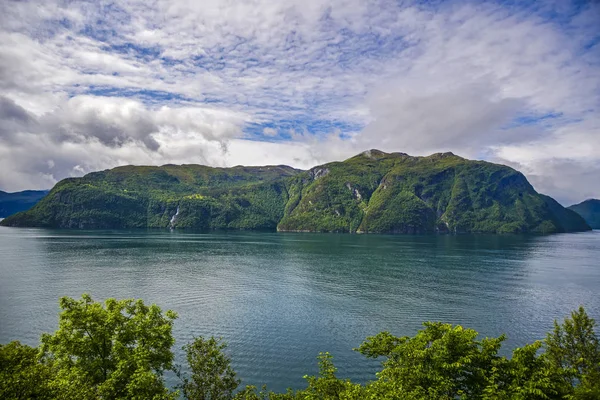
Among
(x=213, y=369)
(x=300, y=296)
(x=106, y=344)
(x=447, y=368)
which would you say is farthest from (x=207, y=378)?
(x=300, y=296)

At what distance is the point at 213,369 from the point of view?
3622 centimetres

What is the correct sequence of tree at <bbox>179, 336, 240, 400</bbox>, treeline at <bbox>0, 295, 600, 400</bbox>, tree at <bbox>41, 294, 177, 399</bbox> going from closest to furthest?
1. treeline at <bbox>0, 295, 600, 400</bbox>
2. tree at <bbox>41, 294, 177, 399</bbox>
3. tree at <bbox>179, 336, 240, 400</bbox>

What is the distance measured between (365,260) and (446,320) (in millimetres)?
100130

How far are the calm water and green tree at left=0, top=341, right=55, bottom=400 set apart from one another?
3042cm

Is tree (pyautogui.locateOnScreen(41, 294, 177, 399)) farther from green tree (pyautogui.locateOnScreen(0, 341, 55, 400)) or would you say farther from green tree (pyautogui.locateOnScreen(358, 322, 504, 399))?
green tree (pyautogui.locateOnScreen(358, 322, 504, 399))

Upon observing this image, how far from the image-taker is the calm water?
215ft

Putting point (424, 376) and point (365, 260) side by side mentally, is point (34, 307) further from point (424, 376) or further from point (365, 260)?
point (365, 260)

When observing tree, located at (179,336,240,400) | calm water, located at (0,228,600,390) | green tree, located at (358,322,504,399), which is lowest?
calm water, located at (0,228,600,390)

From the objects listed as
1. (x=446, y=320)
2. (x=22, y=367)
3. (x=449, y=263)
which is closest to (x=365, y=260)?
(x=449, y=263)

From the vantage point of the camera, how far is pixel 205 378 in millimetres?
35781

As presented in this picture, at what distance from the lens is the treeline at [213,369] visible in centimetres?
2617

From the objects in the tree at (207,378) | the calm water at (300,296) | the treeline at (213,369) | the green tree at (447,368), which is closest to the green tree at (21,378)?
the treeline at (213,369)

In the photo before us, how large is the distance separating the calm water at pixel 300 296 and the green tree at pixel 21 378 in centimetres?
3042

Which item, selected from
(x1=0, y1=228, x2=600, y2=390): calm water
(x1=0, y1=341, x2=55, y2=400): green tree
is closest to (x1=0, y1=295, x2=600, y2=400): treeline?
(x1=0, y1=341, x2=55, y2=400): green tree
